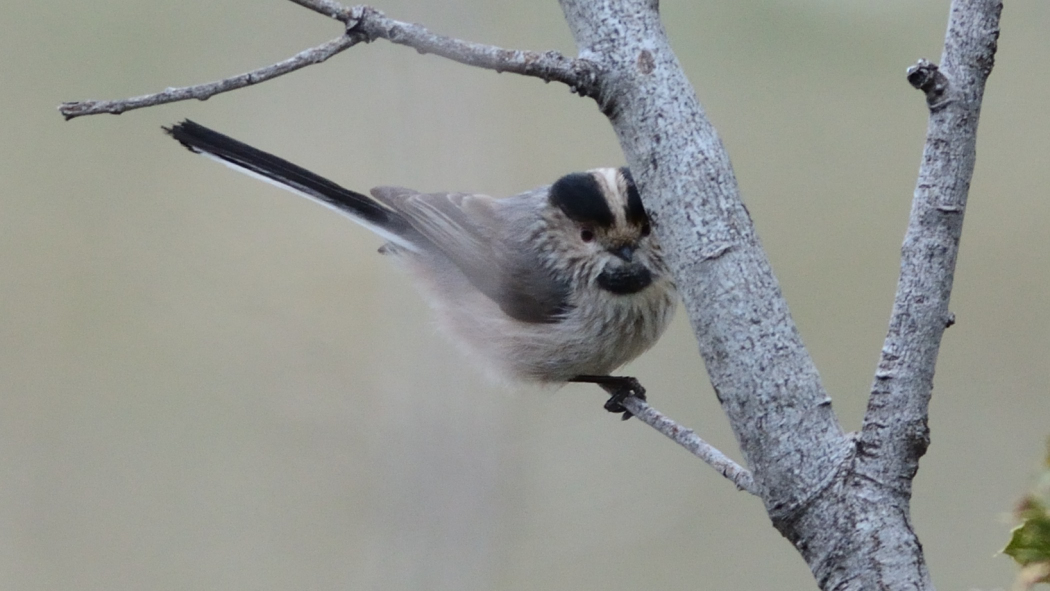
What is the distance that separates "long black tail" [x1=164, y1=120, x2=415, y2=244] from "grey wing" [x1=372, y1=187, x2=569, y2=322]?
56 mm

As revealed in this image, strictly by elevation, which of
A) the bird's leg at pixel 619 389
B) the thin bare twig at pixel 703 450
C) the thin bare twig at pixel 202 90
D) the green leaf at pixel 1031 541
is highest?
the bird's leg at pixel 619 389

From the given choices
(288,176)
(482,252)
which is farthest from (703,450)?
(482,252)

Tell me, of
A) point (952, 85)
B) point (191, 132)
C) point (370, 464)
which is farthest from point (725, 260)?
point (370, 464)

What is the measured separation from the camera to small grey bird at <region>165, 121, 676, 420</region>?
2012mm

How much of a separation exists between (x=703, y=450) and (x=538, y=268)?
3.53ft

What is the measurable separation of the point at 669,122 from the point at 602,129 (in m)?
3.37

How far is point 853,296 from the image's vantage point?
12.9 ft

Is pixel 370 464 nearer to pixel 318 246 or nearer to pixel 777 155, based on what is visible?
pixel 318 246

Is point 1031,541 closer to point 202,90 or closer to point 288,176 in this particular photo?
point 202,90

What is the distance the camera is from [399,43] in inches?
41.1

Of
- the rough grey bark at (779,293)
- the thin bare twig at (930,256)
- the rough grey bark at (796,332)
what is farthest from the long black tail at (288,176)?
the thin bare twig at (930,256)

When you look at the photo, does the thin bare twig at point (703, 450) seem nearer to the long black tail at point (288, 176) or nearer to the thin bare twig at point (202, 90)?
the thin bare twig at point (202, 90)

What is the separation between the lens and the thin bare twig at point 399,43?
1.03 m

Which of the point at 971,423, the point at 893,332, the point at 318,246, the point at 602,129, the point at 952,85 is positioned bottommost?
the point at 893,332
